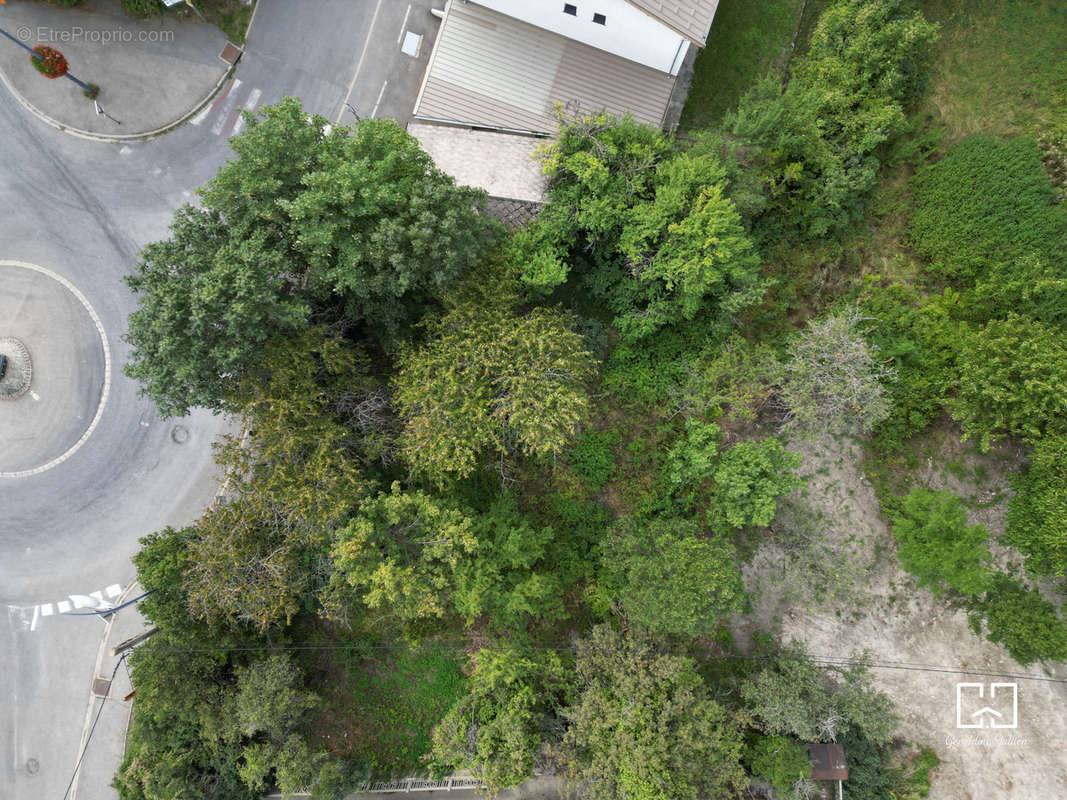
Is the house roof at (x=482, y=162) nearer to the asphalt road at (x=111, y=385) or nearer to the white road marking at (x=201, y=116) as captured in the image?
the asphalt road at (x=111, y=385)

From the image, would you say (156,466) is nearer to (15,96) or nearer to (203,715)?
(203,715)

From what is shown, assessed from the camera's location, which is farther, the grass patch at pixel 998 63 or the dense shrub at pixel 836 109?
the grass patch at pixel 998 63

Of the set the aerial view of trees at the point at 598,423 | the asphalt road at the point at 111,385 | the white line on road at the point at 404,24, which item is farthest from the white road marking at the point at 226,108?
the white line on road at the point at 404,24

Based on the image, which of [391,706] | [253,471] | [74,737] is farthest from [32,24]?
[391,706]

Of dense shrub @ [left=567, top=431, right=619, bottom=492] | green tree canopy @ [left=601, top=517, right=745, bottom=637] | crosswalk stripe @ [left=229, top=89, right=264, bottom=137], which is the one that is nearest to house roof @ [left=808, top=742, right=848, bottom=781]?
green tree canopy @ [left=601, top=517, right=745, bottom=637]

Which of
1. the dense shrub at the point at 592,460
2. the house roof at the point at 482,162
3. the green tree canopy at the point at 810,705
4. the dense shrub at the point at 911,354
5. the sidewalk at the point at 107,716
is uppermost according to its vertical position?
the house roof at the point at 482,162

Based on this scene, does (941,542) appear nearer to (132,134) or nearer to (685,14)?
(685,14)
